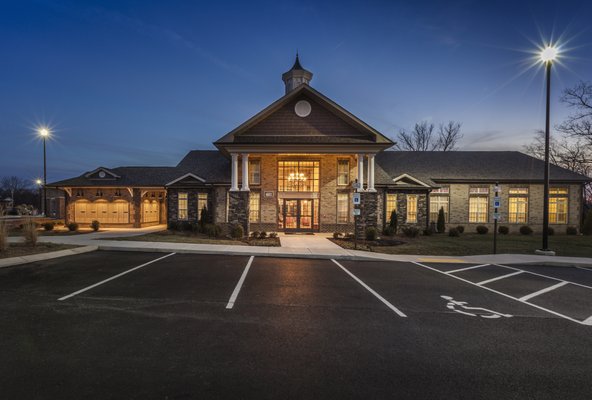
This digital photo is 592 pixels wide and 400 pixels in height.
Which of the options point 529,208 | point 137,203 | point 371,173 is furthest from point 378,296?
point 529,208

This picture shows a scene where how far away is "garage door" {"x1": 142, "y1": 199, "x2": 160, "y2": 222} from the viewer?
25281 mm

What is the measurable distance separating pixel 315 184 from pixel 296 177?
4.83ft

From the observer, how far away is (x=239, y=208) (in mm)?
18500

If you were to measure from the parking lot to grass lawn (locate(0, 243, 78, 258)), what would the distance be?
306 cm

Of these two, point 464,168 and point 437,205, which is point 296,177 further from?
point 464,168

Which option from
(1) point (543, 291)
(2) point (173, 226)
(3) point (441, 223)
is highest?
(3) point (441, 223)

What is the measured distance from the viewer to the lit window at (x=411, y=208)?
863 inches

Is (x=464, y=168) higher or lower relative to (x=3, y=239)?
higher

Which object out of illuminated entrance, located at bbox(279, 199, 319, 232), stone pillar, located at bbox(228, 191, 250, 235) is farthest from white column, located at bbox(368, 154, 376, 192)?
stone pillar, located at bbox(228, 191, 250, 235)

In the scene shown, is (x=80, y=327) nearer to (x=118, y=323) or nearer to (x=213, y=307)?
(x=118, y=323)

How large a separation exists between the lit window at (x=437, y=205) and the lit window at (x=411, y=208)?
7.78 feet

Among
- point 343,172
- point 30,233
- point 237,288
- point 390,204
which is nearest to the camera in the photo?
point 237,288

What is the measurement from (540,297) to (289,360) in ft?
23.3

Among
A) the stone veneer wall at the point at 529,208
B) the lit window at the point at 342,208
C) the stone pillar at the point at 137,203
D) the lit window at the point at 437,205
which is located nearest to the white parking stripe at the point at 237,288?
the lit window at the point at 342,208
